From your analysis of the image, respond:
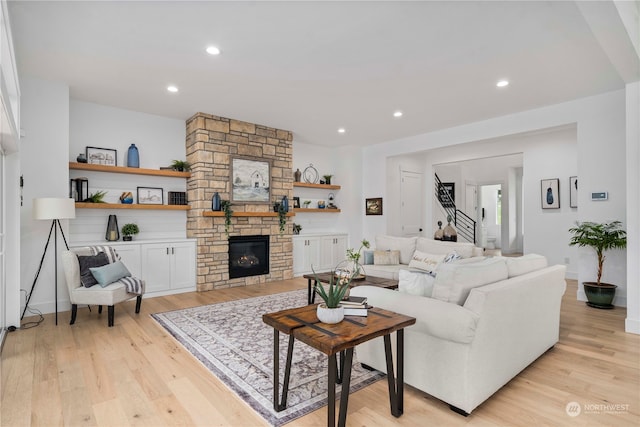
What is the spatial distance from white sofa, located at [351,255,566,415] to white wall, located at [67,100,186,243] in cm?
394

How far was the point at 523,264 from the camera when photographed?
8.98ft

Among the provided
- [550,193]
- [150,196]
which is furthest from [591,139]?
[150,196]

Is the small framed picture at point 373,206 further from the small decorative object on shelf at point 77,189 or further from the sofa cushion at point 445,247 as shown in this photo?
the small decorative object on shelf at point 77,189

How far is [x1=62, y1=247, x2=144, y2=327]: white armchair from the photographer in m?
3.54

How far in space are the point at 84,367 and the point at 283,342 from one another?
1.58 metres

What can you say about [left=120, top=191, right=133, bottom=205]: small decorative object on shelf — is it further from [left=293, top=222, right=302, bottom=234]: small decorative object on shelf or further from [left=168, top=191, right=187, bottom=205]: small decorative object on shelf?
[left=293, top=222, right=302, bottom=234]: small decorative object on shelf

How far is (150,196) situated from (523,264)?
16.4 ft

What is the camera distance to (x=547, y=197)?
21.4 feet

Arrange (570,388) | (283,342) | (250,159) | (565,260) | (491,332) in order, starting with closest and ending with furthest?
(491,332), (570,388), (283,342), (250,159), (565,260)

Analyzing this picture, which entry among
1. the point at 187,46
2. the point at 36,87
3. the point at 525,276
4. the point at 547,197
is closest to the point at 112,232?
the point at 36,87

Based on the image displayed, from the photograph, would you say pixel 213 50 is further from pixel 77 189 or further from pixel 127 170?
pixel 77 189

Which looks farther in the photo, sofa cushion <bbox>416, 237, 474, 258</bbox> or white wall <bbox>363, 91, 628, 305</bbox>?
sofa cushion <bbox>416, 237, 474, 258</bbox>

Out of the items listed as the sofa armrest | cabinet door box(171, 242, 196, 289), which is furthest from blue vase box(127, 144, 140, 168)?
the sofa armrest

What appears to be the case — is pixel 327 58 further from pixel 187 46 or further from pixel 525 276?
pixel 525 276
